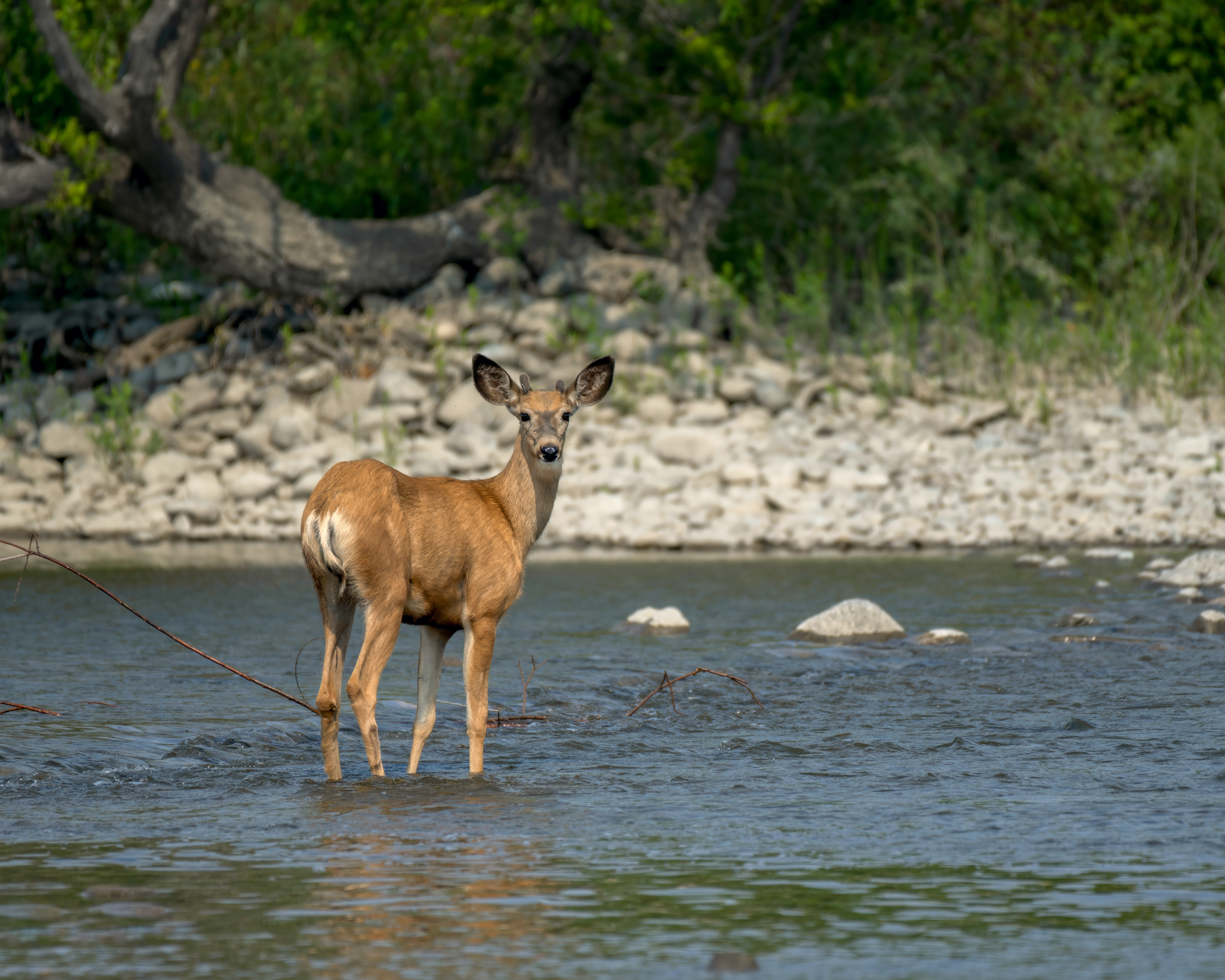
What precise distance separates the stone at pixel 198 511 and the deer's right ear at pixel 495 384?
11719 mm

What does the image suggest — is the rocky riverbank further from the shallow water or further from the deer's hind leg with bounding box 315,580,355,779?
the deer's hind leg with bounding box 315,580,355,779

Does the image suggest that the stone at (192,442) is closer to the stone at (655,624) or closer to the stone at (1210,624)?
the stone at (655,624)

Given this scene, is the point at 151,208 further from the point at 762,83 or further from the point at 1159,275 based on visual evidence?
the point at 1159,275

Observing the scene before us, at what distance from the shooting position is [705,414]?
20375 mm

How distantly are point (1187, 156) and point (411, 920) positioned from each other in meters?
20.1

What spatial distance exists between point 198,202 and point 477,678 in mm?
14502

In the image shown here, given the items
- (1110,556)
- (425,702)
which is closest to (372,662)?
(425,702)

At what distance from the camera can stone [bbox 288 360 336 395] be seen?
71.3 ft

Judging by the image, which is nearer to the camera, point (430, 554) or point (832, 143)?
point (430, 554)

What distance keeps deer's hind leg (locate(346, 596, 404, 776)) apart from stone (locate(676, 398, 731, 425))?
514 inches

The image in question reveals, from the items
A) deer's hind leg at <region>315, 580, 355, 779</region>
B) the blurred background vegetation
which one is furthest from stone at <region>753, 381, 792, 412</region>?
deer's hind leg at <region>315, 580, 355, 779</region>

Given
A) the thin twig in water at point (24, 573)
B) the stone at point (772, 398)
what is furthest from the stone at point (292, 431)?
the stone at point (772, 398)

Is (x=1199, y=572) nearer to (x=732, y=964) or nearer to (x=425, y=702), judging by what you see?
(x=425, y=702)

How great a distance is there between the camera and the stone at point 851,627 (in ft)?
37.6
